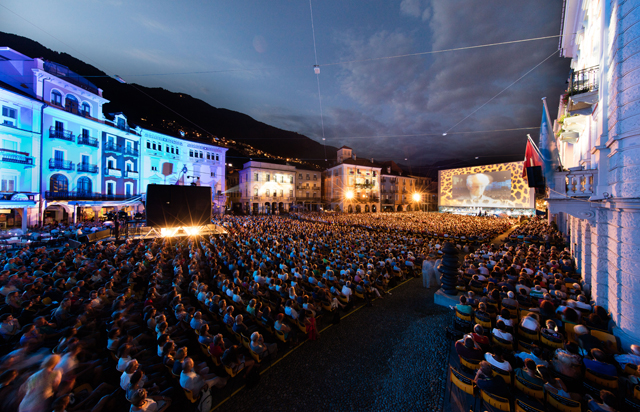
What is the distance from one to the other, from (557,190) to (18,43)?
399ft

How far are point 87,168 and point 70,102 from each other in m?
6.74

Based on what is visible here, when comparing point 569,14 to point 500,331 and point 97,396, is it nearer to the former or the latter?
point 500,331

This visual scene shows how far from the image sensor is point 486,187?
1559 inches

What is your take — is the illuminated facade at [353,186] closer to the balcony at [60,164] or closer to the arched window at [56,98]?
the balcony at [60,164]

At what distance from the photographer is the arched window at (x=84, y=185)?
23.9 meters

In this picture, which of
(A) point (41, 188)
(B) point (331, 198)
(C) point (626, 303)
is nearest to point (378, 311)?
(C) point (626, 303)

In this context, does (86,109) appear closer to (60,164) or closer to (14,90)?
(14,90)

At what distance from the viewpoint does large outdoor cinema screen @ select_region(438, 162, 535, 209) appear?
36.8 m

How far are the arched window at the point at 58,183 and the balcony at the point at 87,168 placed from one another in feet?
5.39

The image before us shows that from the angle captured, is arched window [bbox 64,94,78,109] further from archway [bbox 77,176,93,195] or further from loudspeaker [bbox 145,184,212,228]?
loudspeaker [bbox 145,184,212,228]

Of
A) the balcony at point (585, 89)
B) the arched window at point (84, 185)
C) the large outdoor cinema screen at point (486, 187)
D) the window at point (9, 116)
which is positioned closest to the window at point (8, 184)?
the window at point (9, 116)

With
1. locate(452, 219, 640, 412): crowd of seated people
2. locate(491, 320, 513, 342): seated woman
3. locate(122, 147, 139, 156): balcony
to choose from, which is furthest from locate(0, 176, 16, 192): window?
→ locate(491, 320, 513, 342): seated woman

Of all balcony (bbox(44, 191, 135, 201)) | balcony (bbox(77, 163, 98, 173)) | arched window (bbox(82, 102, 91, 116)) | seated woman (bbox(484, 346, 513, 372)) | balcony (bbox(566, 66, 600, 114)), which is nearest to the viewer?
seated woman (bbox(484, 346, 513, 372))

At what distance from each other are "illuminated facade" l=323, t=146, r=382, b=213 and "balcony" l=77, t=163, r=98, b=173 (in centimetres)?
3997
